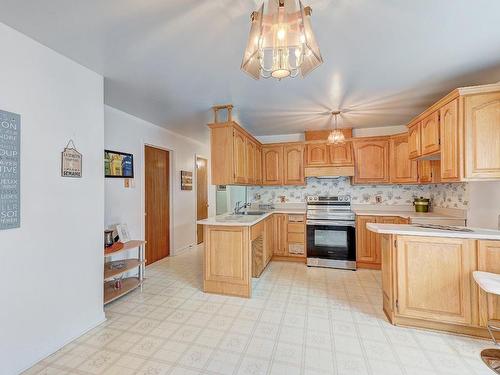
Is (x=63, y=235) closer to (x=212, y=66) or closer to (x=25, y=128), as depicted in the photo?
(x=25, y=128)

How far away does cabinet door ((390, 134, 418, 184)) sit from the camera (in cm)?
395

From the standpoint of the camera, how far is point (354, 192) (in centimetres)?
453

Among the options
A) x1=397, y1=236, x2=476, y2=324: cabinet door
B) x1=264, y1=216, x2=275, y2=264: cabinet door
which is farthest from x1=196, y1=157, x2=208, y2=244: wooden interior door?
x1=397, y1=236, x2=476, y2=324: cabinet door

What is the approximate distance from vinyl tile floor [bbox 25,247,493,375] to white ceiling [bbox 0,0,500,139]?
7.74 ft

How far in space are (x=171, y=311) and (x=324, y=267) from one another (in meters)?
2.50

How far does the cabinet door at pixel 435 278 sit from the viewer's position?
82.4 inches

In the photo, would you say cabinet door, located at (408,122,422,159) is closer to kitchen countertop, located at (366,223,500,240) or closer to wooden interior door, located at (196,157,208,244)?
kitchen countertop, located at (366,223,500,240)

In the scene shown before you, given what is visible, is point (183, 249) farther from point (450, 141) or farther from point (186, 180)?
point (450, 141)

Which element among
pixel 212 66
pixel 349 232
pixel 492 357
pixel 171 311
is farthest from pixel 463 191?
pixel 171 311

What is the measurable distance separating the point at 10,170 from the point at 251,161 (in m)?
2.89

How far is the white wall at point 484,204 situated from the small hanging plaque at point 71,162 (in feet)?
13.1

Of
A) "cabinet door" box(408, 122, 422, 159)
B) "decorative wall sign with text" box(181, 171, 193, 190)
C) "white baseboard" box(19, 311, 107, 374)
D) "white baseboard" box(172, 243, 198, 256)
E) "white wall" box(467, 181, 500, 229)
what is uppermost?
"cabinet door" box(408, 122, 422, 159)

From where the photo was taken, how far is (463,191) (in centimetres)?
312

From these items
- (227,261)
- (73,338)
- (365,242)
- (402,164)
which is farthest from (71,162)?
(402,164)
